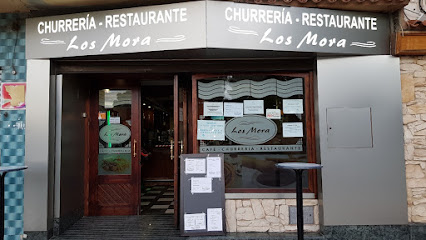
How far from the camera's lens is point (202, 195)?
4.25 meters

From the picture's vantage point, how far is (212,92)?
15.1ft

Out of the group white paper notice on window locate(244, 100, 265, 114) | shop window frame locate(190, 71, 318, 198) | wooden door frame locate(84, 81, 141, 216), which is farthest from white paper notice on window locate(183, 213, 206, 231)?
white paper notice on window locate(244, 100, 265, 114)

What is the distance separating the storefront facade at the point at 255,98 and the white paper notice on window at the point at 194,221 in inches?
14.5

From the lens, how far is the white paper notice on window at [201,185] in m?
A: 4.27

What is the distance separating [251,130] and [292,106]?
0.71 meters

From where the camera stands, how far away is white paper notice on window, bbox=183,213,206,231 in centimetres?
418

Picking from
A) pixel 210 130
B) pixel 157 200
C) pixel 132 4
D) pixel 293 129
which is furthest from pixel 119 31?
pixel 157 200

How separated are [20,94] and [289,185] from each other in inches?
161

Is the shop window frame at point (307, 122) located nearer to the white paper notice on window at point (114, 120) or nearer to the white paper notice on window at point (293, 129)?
the white paper notice on window at point (293, 129)

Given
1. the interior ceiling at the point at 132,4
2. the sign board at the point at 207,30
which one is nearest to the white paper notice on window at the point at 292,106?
the sign board at the point at 207,30

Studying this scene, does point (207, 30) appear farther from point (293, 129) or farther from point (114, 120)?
point (114, 120)

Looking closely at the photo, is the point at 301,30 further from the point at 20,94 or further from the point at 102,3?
the point at 20,94

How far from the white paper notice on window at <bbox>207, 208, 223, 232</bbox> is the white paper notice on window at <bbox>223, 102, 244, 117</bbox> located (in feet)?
4.54

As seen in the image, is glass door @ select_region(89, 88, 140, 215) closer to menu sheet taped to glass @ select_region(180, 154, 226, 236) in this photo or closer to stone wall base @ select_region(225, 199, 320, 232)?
A: menu sheet taped to glass @ select_region(180, 154, 226, 236)
